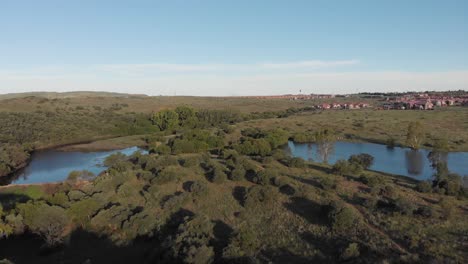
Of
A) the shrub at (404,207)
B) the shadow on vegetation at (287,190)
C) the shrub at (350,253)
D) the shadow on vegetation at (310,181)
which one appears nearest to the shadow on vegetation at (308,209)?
the shadow on vegetation at (287,190)

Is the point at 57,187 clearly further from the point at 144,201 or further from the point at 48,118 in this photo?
the point at 48,118

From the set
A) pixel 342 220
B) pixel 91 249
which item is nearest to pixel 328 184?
pixel 342 220

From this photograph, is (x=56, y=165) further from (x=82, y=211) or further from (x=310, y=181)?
(x=310, y=181)

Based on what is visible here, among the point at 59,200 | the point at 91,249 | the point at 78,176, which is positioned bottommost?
the point at 91,249

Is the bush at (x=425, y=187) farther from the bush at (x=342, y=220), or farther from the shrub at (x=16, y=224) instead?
the shrub at (x=16, y=224)

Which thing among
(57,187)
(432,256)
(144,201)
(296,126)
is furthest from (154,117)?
(432,256)

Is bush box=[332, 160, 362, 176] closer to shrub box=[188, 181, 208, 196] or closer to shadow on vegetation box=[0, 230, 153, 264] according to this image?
shrub box=[188, 181, 208, 196]
